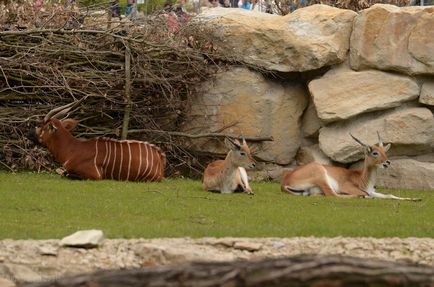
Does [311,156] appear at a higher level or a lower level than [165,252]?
lower

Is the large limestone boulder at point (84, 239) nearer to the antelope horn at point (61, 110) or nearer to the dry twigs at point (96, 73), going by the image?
the antelope horn at point (61, 110)

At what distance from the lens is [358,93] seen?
1554 centimetres

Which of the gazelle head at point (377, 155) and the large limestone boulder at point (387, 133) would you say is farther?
the large limestone boulder at point (387, 133)

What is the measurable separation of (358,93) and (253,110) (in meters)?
1.55

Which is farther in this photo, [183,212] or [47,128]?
[47,128]

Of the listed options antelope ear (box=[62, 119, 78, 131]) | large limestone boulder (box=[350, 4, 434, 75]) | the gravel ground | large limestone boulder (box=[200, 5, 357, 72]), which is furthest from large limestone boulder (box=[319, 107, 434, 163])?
the gravel ground

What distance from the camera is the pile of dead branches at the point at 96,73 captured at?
15625 millimetres

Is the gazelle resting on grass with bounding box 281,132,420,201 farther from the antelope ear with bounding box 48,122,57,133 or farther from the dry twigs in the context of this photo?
the antelope ear with bounding box 48,122,57,133

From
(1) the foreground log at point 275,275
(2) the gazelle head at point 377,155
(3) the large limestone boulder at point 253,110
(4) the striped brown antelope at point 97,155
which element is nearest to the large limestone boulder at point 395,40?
(3) the large limestone boulder at point 253,110

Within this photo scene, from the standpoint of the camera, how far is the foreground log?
5578 mm

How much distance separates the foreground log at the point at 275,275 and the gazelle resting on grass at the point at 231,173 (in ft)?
25.9

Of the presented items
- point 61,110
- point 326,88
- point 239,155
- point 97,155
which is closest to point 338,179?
point 239,155

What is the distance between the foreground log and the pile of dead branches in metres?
9.92

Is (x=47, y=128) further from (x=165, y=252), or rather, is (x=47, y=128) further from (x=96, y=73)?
(x=165, y=252)
